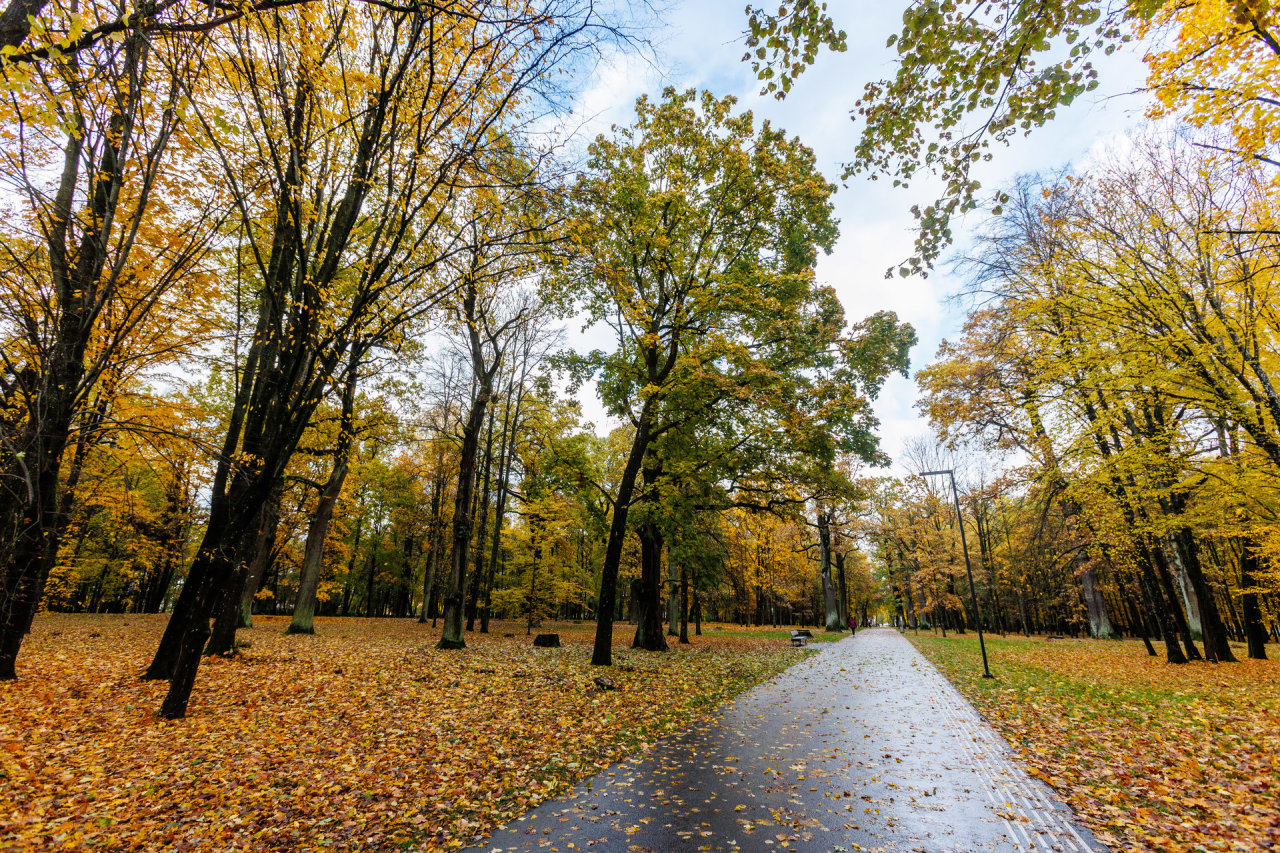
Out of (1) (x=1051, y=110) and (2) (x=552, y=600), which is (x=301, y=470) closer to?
(2) (x=552, y=600)

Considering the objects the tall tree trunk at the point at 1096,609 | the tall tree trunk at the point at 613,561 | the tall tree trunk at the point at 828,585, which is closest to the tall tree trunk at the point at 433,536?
the tall tree trunk at the point at 613,561

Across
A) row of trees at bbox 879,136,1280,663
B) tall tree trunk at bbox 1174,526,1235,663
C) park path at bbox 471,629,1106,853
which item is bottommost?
park path at bbox 471,629,1106,853

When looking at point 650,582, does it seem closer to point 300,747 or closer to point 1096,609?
point 300,747

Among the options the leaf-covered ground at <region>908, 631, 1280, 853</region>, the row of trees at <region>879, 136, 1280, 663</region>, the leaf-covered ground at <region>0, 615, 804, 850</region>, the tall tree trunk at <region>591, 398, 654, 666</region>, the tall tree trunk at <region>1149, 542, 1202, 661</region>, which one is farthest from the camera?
the tall tree trunk at <region>1149, 542, 1202, 661</region>

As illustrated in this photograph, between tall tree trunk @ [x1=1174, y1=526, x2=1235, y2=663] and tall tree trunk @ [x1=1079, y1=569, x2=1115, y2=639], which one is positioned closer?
tall tree trunk @ [x1=1174, y1=526, x2=1235, y2=663]

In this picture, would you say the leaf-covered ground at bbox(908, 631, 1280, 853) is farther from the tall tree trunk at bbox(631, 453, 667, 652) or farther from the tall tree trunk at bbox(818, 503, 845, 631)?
the tall tree trunk at bbox(818, 503, 845, 631)

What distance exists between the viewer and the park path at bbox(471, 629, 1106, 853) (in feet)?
12.2

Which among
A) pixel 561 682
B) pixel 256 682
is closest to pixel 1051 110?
pixel 561 682

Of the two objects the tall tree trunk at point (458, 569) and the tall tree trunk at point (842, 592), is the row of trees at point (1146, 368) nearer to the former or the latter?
the tall tree trunk at point (458, 569)

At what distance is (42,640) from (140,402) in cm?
621

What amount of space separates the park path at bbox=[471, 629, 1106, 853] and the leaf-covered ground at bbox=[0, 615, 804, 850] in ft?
1.87

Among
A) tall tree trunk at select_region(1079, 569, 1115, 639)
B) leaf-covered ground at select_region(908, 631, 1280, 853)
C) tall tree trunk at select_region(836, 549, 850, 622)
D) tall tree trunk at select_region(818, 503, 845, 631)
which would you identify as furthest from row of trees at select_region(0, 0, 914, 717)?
tall tree trunk at select_region(1079, 569, 1115, 639)

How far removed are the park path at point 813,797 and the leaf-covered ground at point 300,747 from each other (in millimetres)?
568

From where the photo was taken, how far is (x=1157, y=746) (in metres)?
5.93
